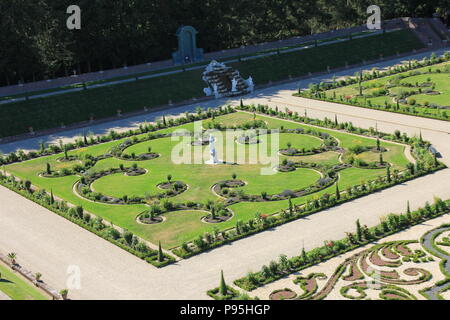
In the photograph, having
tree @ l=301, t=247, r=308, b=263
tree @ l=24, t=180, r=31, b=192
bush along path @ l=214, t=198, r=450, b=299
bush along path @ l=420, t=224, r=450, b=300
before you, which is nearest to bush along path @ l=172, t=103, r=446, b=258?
bush along path @ l=214, t=198, r=450, b=299

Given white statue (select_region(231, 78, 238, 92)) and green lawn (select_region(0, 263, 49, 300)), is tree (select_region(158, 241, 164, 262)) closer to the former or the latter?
green lawn (select_region(0, 263, 49, 300))

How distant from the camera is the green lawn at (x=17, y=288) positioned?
3755 cm

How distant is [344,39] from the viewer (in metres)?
107

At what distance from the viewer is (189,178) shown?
5794cm

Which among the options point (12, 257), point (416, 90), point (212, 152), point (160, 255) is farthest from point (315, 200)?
point (416, 90)

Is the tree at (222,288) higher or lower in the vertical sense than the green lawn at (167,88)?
lower

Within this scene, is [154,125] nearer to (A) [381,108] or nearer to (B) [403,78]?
(A) [381,108]

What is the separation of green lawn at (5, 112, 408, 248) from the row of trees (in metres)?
21.5

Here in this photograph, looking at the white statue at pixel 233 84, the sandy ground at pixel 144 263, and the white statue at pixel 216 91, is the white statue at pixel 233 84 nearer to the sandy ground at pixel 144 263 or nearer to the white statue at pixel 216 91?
the white statue at pixel 216 91

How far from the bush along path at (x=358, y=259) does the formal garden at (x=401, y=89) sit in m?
27.1

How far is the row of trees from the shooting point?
275 feet

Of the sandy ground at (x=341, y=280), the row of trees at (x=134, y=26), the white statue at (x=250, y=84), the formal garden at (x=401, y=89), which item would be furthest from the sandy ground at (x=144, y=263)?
the white statue at (x=250, y=84)

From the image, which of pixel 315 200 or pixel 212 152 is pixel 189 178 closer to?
pixel 212 152

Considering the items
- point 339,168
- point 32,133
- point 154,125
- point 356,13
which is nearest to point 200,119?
point 154,125
